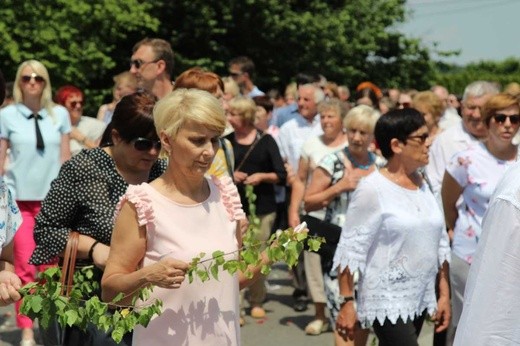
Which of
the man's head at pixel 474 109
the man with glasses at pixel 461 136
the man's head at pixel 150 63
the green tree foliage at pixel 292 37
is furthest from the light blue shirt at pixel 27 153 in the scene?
the green tree foliage at pixel 292 37

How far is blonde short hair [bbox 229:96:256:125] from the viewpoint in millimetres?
9961

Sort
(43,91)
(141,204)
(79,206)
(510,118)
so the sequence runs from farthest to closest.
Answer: (43,91), (510,118), (79,206), (141,204)

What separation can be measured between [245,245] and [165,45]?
2.85 metres

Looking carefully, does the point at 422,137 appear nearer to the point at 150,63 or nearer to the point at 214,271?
the point at 150,63

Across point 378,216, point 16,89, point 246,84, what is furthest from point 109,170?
point 246,84

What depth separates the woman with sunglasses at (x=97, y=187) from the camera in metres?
4.98

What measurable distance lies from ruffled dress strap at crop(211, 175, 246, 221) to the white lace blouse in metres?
1.63

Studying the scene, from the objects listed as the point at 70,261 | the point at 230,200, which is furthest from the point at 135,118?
the point at 230,200

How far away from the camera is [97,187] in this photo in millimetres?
5043

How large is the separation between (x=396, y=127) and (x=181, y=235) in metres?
2.34

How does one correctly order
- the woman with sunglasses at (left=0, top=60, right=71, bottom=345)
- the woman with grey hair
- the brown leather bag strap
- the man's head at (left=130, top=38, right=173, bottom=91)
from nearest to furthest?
the brown leather bag strap < the man's head at (left=130, top=38, right=173, bottom=91) < the woman with grey hair < the woman with sunglasses at (left=0, top=60, right=71, bottom=345)

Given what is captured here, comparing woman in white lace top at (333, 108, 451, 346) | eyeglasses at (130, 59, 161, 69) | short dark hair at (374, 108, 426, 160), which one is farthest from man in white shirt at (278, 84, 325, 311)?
woman in white lace top at (333, 108, 451, 346)

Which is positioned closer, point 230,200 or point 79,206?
point 230,200

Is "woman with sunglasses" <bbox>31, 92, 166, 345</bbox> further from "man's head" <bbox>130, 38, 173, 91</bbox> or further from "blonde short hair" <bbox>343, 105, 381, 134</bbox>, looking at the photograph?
"blonde short hair" <bbox>343, 105, 381, 134</bbox>
